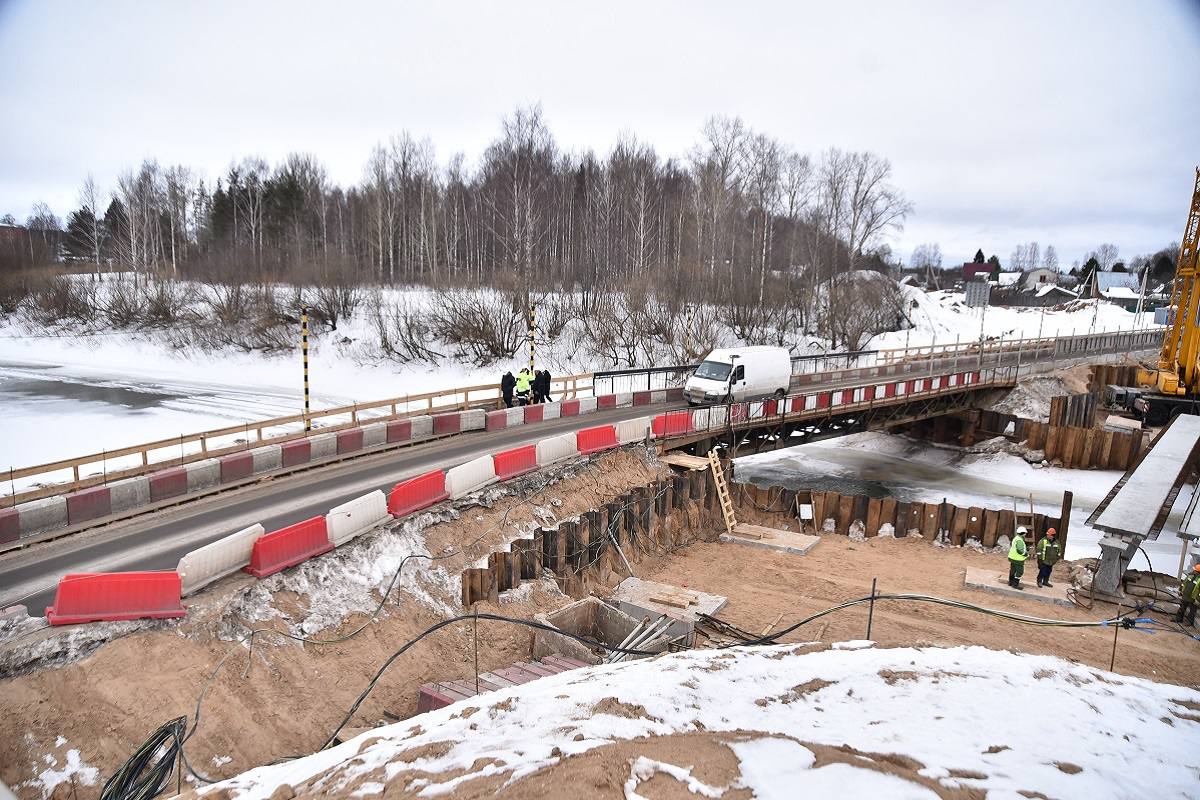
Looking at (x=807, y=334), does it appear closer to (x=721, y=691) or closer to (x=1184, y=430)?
(x=1184, y=430)

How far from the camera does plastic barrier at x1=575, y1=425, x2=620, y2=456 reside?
65.9ft

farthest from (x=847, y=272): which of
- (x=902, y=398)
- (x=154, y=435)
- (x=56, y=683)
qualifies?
(x=56, y=683)

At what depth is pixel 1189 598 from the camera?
14.4 metres

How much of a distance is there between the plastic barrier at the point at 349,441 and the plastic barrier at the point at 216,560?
7.02 meters

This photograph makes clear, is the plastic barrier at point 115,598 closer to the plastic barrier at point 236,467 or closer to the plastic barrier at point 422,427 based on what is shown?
the plastic barrier at point 236,467

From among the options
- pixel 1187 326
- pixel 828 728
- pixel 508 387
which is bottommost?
pixel 828 728

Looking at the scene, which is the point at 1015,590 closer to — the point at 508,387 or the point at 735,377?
the point at 735,377

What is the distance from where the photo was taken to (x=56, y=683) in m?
8.17

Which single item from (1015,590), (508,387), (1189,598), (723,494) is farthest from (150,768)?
(1189,598)

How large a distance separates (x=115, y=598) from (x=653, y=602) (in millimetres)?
9924

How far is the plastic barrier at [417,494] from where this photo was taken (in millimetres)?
13969

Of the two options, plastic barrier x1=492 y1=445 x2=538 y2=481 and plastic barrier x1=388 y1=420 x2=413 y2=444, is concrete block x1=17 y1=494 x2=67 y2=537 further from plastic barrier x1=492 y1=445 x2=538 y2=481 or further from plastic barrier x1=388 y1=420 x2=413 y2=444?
plastic barrier x1=492 y1=445 x2=538 y2=481

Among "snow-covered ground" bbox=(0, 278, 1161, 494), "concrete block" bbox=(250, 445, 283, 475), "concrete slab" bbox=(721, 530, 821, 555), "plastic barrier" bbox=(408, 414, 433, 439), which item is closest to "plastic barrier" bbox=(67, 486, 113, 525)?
"concrete block" bbox=(250, 445, 283, 475)

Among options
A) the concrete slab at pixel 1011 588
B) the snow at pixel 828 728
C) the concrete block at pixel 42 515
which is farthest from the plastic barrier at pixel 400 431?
the concrete slab at pixel 1011 588
